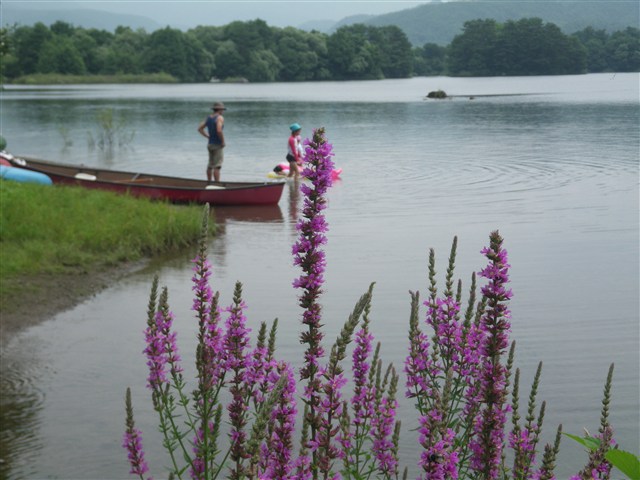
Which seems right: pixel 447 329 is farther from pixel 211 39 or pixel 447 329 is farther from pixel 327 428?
pixel 211 39

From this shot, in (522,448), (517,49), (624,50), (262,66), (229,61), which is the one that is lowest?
(522,448)

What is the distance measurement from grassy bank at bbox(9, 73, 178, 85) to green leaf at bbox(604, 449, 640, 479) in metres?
173

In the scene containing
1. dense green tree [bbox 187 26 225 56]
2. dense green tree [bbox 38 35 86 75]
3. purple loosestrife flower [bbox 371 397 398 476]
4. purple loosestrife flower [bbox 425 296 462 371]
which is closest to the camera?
purple loosestrife flower [bbox 371 397 398 476]

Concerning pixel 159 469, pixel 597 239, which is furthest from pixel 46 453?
pixel 597 239

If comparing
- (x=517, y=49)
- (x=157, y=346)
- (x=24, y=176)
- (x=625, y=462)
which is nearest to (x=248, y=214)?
(x=24, y=176)

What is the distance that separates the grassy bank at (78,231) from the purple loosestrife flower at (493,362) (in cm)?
1164

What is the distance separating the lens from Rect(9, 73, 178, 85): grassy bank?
166 m

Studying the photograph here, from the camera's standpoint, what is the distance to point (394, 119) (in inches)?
2635

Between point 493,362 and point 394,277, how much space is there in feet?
42.0

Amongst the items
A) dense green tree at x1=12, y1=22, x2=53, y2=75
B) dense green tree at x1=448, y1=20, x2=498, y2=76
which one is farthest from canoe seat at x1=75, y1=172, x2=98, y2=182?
dense green tree at x1=12, y1=22, x2=53, y2=75

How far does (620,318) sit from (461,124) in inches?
1871

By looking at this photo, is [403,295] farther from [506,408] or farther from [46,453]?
[506,408]

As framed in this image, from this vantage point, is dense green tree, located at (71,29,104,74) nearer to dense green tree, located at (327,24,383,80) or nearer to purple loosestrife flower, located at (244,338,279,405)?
dense green tree, located at (327,24,383,80)

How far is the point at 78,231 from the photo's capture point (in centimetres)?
1691
